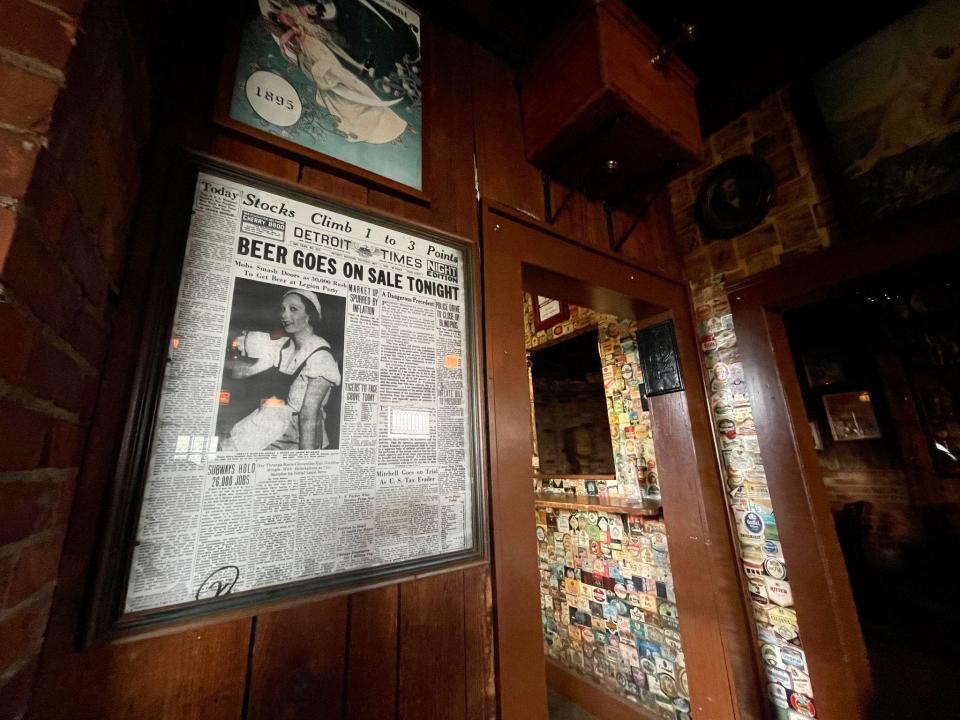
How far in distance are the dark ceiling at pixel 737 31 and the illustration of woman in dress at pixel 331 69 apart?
473mm

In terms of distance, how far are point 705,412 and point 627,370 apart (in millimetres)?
463

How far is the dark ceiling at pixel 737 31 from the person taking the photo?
1203 mm

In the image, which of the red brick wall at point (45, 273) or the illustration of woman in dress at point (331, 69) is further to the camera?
the illustration of woman in dress at point (331, 69)

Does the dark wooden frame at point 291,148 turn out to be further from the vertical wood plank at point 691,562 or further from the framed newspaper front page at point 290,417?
the vertical wood plank at point 691,562

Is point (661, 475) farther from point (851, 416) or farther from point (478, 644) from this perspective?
point (851, 416)

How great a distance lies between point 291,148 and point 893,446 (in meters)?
5.38

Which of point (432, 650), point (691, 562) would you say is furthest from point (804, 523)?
point (432, 650)

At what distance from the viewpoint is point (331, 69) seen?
87 cm

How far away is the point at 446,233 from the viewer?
0.92m

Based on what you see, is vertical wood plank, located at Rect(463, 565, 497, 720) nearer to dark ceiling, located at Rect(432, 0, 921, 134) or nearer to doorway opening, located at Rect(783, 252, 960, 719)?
dark ceiling, located at Rect(432, 0, 921, 134)

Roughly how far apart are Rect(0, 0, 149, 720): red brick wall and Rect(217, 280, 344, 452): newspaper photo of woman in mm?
168

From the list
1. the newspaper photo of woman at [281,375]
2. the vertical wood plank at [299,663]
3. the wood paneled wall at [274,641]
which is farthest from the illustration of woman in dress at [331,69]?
the vertical wood plank at [299,663]

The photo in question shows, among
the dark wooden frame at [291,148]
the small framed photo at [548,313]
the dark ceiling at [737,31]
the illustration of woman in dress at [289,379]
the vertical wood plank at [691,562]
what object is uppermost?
the dark ceiling at [737,31]

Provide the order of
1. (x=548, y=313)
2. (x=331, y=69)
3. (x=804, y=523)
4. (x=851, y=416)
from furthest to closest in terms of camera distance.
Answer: (x=851, y=416) < (x=548, y=313) < (x=804, y=523) < (x=331, y=69)
